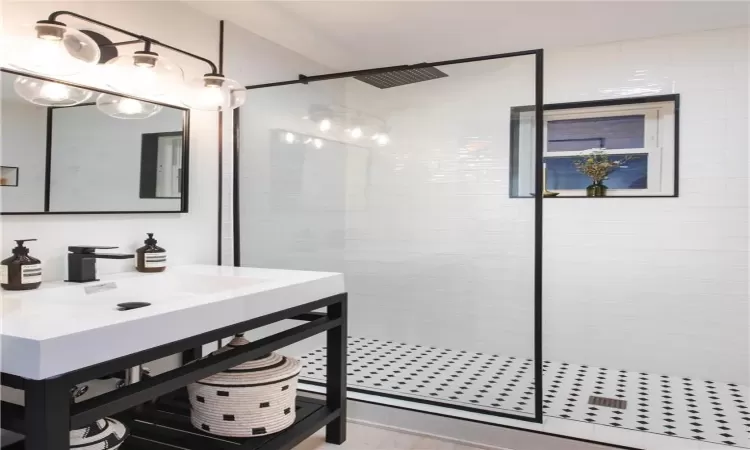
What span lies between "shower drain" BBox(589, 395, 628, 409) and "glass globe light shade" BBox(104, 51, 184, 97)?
2.57 meters

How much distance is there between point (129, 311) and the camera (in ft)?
4.98

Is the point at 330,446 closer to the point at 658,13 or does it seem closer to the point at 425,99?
the point at 425,99

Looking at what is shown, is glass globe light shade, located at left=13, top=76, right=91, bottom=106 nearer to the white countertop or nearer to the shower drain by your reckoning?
the white countertop

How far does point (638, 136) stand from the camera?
357 cm

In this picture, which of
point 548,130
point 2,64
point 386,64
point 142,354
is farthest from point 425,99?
point 142,354

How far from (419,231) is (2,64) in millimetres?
2329

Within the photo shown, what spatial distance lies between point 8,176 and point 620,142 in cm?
330

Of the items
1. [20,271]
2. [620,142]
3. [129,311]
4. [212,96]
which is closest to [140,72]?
[212,96]

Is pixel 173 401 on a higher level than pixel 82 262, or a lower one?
lower

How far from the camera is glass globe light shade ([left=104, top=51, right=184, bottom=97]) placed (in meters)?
2.19

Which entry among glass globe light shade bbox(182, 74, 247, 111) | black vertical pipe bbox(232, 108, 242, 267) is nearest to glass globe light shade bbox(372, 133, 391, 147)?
black vertical pipe bbox(232, 108, 242, 267)

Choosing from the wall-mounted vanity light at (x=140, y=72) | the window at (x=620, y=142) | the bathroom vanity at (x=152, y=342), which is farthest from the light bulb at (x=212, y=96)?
the window at (x=620, y=142)

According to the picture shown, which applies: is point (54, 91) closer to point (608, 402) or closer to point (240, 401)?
point (240, 401)

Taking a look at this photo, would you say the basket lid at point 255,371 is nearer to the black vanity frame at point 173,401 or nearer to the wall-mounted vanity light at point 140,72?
the black vanity frame at point 173,401
